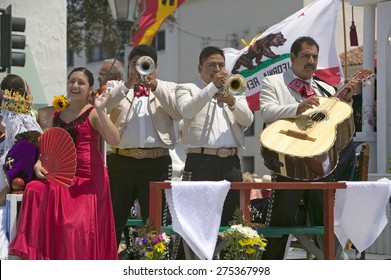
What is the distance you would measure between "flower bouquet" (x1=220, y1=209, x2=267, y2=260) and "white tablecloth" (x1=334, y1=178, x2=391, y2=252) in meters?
0.80

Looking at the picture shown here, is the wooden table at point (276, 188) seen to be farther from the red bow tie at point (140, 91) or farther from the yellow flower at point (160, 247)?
the red bow tie at point (140, 91)

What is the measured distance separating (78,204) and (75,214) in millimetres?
90

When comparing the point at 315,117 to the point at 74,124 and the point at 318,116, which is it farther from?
the point at 74,124

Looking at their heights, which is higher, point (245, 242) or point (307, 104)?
point (307, 104)

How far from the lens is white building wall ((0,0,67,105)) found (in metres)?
16.9

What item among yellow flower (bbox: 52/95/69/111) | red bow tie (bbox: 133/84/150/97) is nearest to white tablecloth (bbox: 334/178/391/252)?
red bow tie (bbox: 133/84/150/97)

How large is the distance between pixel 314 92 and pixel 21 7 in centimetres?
923

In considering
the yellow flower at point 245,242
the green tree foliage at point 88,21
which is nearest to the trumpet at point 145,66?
the yellow flower at point 245,242

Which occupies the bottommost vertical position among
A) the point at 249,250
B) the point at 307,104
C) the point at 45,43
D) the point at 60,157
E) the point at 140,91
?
the point at 249,250

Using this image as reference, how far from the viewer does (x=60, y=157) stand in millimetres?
7664

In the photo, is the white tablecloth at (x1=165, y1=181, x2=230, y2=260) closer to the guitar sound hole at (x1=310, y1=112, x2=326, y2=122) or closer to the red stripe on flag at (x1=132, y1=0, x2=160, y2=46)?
the guitar sound hole at (x1=310, y1=112, x2=326, y2=122)

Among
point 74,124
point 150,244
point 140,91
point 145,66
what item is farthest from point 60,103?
point 150,244

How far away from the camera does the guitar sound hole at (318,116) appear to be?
26.8ft
